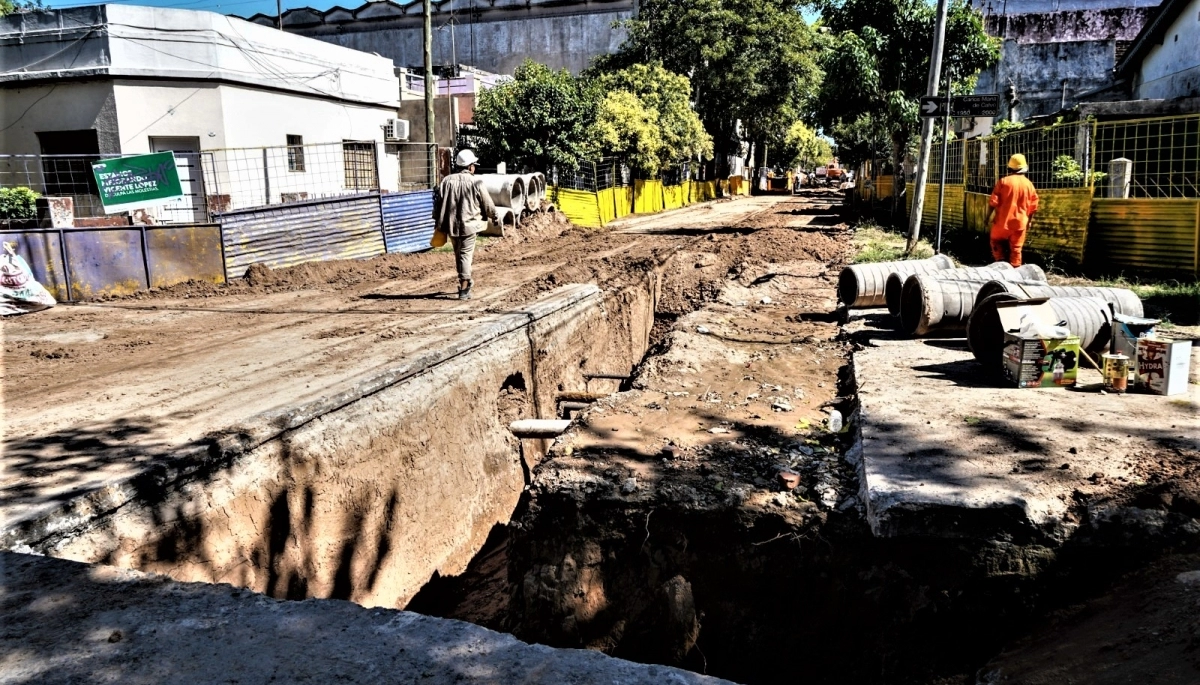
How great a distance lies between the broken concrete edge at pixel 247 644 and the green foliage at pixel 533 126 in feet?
67.2

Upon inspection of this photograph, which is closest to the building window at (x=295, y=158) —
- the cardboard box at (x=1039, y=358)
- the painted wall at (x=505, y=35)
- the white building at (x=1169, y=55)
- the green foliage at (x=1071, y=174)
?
the green foliage at (x=1071, y=174)

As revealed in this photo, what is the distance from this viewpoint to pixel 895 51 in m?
17.8

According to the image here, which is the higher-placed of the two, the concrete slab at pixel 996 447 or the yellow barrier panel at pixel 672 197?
the yellow barrier panel at pixel 672 197

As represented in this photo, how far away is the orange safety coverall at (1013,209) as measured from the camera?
9156 millimetres

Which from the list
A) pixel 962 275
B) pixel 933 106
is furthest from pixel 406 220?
pixel 962 275

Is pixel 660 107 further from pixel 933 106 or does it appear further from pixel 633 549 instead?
pixel 633 549

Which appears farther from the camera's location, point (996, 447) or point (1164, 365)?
point (1164, 365)

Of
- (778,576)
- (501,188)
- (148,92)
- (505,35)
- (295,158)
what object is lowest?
(778,576)

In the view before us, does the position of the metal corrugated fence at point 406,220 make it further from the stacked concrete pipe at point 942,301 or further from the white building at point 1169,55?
the white building at point 1169,55

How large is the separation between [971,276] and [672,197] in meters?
28.5

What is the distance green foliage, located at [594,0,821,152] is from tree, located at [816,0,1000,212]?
14.7 m

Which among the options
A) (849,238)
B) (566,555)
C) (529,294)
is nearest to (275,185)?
(529,294)

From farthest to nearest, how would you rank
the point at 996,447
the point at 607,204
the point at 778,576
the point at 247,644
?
the point at 607,204, the point at 996,447, the point at 778,576, the point at 247,644

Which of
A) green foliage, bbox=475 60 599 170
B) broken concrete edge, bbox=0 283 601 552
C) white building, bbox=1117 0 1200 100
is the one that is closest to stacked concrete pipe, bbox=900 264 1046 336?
broken concrete edge, bbox=0 283 601 552
